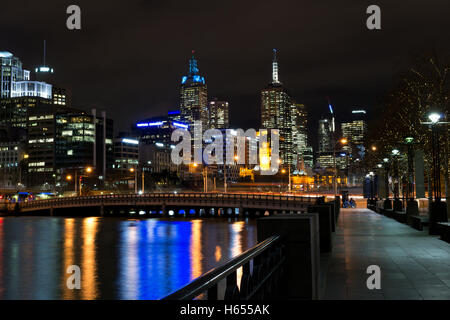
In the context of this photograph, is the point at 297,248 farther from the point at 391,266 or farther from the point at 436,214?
the point at 436,214

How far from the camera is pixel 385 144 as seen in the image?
166 ft

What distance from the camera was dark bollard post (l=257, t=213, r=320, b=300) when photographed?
8.66 metres

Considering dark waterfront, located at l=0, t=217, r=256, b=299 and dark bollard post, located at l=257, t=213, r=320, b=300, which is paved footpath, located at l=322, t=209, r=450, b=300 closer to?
dark bollard post, located at l=257, t=213, r=320, b=300

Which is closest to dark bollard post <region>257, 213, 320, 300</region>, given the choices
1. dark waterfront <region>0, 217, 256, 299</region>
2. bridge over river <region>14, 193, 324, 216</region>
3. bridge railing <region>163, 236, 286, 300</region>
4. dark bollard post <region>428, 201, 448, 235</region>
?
bridge railing <region>163, 236, 286, 300</region>

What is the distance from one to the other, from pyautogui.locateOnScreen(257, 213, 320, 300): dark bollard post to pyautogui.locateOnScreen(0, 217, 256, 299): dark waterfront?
1850 cm

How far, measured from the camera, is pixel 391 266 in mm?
14344

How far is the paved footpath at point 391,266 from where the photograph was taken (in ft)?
34.9

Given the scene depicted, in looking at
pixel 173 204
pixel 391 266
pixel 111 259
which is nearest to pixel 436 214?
pixel 391 266

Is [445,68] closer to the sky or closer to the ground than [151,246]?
closer to the sky

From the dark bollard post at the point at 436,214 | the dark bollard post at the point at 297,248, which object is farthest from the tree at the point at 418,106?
the dark bollard post at the point at 297,248
